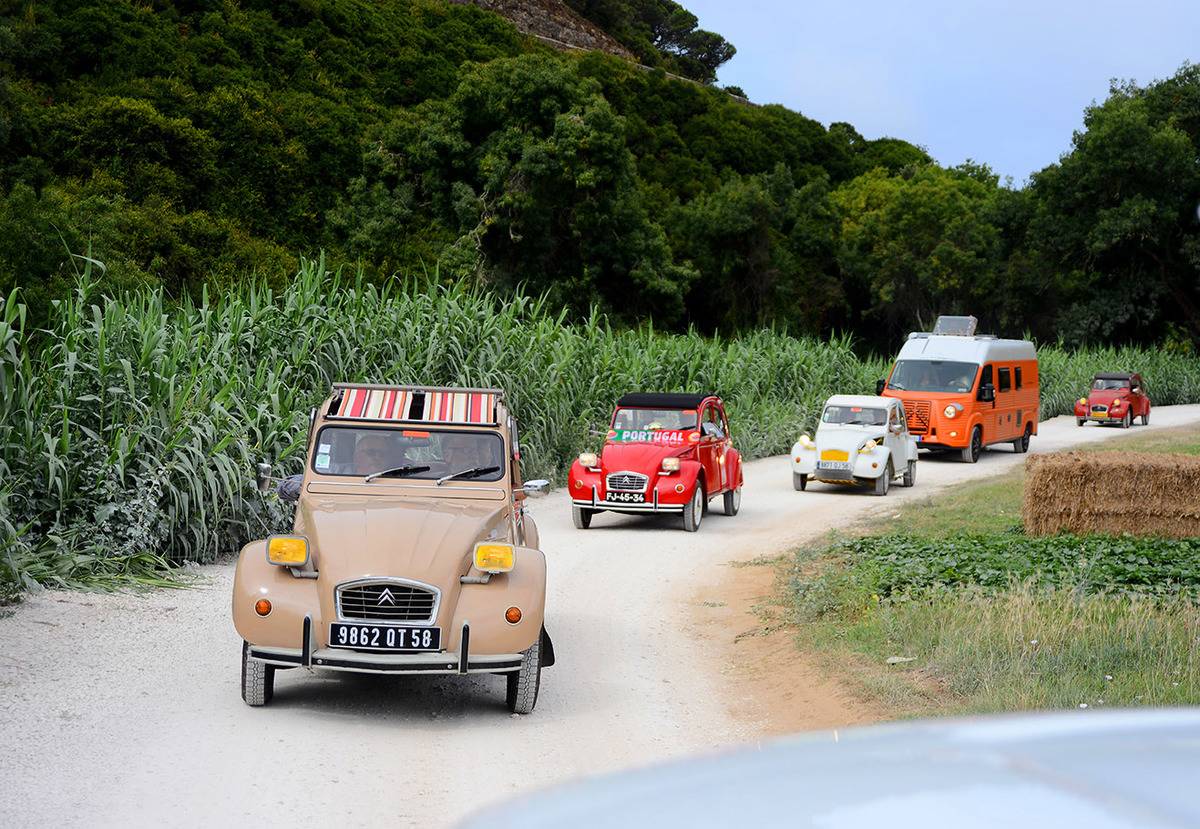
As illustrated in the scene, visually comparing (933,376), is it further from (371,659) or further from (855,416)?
(371,659)

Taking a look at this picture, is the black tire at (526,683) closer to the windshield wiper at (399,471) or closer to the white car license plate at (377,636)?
the white car license plate at (377,636)

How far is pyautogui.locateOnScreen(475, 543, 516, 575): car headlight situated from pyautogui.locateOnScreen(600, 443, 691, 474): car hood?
29.0 ft

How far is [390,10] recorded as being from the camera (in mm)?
58125

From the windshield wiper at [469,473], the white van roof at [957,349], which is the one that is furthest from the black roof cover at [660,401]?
the white van roof at [957,349]

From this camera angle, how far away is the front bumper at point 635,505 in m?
16.5

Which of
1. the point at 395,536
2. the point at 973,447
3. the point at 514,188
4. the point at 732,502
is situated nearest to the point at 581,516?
the point at 732,502

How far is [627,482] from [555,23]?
212 feet

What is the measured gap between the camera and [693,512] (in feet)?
54.9

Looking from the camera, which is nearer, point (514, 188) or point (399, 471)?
point (399, 471)

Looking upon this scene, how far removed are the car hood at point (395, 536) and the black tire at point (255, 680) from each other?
666mm

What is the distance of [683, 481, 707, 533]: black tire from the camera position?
16594 millimetres

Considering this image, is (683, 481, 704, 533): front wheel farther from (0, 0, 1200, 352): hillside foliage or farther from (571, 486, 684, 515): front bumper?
(0, 0, 1200, 352): hillside foliage

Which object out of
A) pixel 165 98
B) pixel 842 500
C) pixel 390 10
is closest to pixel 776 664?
pixel 842 500

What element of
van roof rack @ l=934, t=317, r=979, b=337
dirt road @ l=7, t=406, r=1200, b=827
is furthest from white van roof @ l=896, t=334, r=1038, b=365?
dirt road @ l=7, t=406, r=1200, b=827
